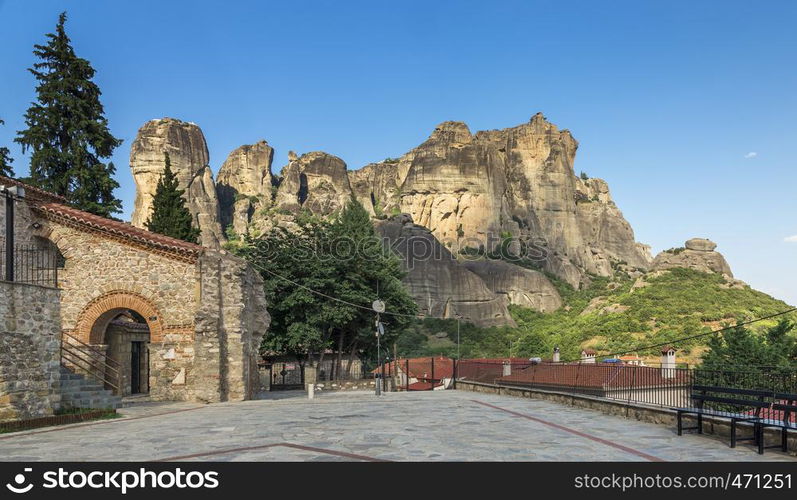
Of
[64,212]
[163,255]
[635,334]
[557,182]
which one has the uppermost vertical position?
[557,182]

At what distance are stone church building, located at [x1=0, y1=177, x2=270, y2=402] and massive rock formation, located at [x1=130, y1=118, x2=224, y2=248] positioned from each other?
9981cm

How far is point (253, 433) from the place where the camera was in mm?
11914

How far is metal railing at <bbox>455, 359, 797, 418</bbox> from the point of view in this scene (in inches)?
485

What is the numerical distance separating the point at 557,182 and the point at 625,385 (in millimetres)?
132414

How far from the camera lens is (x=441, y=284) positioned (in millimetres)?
95438

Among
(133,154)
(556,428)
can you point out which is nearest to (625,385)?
(556,428)

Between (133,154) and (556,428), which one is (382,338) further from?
(133,154)

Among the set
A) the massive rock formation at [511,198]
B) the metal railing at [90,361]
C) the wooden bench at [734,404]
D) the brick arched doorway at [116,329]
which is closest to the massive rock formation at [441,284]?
the massive rock formation at [511,198]

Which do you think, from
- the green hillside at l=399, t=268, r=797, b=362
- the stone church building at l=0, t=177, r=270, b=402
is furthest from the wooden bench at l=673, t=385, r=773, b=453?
the green hillside at l=399, t=268, r=797, b=362

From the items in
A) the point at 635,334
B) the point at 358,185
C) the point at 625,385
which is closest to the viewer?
the point at 625,385

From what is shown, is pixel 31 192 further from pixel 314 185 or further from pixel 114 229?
pixel 314 185

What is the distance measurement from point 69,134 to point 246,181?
373 ft
